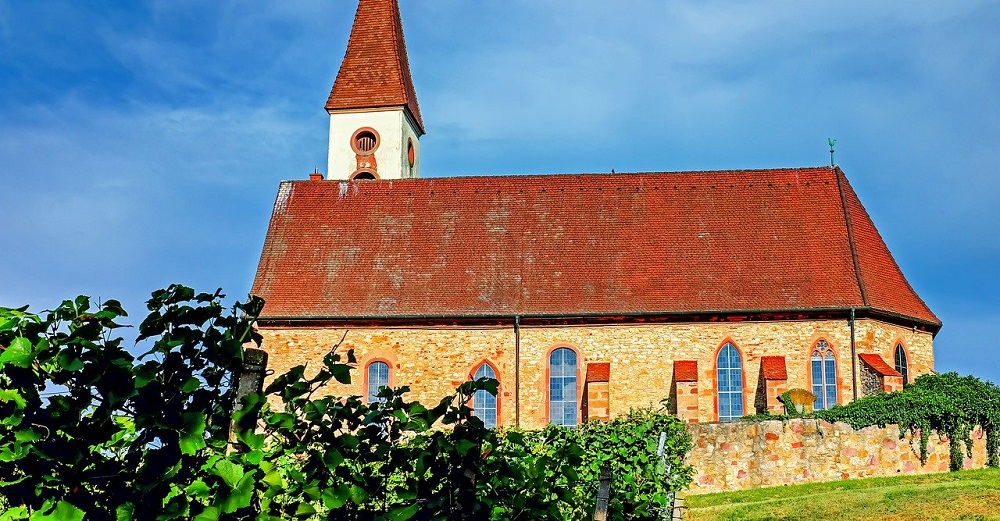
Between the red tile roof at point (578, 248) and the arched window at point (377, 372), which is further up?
the red tile roof at point (578, 248)

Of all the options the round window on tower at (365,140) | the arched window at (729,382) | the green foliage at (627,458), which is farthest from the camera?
the round window on tower at (365,140)

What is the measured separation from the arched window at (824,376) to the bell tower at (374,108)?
20.8 metres

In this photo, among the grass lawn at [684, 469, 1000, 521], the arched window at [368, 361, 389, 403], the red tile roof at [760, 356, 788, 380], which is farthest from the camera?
the arched window at [368, 361, 389, 403]

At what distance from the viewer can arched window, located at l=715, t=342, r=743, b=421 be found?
3284 centimetres

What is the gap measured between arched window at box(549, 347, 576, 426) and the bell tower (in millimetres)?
16073

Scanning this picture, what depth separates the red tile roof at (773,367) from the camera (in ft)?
106

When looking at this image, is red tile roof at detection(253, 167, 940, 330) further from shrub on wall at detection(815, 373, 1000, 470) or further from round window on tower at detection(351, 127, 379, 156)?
round window on tower at detection(351, 127, 379, 156)

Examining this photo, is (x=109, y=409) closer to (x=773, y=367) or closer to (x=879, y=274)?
(x=773, y=367)

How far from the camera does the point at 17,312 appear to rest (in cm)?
598

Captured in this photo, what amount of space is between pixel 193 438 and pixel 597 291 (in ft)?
94.8

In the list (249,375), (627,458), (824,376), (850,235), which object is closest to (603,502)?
(249,375)

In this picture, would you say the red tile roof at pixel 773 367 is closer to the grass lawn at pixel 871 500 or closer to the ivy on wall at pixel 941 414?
the ivy on wall at pixel 941 414

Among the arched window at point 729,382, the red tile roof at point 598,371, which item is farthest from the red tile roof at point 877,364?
the red tile roof at point 598,371

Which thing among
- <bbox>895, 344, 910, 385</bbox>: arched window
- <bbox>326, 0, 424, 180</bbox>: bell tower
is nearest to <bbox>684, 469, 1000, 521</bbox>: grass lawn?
<bbox>895, 344, 910, 385</bbox>: arched window
